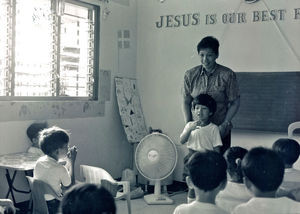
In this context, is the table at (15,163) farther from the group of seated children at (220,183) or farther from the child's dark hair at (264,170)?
the child's dark hair at (264,170)

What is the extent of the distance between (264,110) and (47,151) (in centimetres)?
283

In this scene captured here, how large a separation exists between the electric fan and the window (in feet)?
3.73

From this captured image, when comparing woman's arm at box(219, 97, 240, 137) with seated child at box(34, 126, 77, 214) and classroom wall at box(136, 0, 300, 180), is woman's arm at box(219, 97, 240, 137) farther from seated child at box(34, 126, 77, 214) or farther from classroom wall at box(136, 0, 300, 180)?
classroom wall at box(136, 0, 300, 180)

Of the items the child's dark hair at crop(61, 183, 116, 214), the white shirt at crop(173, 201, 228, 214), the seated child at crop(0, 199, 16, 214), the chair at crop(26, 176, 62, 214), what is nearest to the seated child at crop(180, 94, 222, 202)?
the chair at crop(26, 176, 62, 214)

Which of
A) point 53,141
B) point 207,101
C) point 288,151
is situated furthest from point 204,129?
point 53,141

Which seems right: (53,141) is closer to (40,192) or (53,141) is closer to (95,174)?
(40,192)

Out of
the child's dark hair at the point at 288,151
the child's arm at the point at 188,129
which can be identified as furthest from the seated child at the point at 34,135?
the child's dark hair at the point at 288,151

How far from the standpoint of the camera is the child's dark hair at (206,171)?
2055 mm

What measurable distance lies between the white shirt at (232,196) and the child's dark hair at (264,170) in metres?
0.31

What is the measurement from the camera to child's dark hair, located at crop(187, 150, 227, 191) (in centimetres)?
205

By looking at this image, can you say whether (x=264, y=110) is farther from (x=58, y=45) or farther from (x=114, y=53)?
(x=58, y=45)

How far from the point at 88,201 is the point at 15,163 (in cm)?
243

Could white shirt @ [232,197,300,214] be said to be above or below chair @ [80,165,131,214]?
above

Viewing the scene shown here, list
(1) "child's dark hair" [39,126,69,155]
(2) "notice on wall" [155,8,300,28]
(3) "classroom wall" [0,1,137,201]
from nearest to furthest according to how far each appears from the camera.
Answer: (1) "child's dark hair" [39,126,69,155], (2) "notice on wall" [155,8,300,28], (3) "classroom wall" [0,1,137,201]
